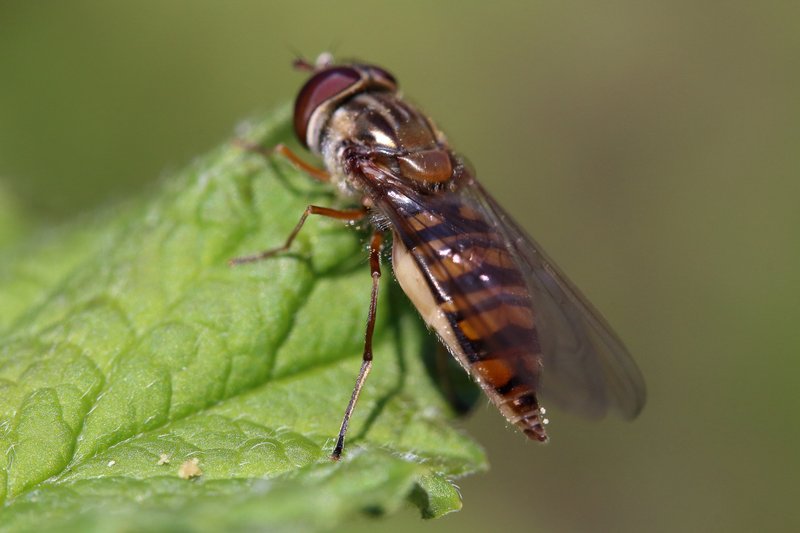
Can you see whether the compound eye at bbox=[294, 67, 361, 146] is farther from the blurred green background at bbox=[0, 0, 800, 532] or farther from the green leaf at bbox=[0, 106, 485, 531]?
the blurred green background at bbox=[0, 0, 800, 532]

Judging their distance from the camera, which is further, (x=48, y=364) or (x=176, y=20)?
(x=176, y=20)

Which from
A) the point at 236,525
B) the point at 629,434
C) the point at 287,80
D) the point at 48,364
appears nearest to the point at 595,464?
the point at 629,434

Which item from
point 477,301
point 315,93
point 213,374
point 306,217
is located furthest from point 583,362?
point 315,93

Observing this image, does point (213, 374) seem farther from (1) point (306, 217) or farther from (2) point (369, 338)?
(1) point (306, 217)

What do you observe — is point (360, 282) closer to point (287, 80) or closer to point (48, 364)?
point (48, 364)

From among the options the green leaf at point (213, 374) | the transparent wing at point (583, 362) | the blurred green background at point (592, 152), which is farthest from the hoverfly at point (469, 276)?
the blurred green background at point (592, 152)

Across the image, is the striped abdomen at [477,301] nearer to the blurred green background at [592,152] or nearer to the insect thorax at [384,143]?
the insect thorax at [384,143]
